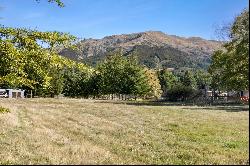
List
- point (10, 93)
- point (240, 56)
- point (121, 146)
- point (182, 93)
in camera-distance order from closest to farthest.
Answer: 1. point (240, 56)
2. point (121, 146)
3. point (10, 93)
4. point (182, 93)

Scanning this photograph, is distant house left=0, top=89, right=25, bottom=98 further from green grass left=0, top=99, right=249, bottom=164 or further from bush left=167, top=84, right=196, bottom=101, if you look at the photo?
green grass left=0, top=99, right=249, bottom=164

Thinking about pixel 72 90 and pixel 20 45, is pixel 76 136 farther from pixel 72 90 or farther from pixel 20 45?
pixel 72 90

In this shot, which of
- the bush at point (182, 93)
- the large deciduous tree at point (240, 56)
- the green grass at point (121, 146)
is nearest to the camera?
the large deciduous tree at point (240, 56)

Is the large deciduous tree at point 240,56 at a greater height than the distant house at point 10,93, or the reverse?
the large deciduous tree at point 240,56

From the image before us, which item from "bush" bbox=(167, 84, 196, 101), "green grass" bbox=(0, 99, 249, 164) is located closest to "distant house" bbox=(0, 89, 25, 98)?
"bush" bbox=(167, 84, 196, 101)

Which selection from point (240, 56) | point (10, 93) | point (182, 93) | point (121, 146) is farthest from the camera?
point (182, 93)

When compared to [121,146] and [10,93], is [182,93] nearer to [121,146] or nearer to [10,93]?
[10,93]

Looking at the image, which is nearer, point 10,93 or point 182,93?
point 10,93

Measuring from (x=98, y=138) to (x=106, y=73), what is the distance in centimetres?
7851

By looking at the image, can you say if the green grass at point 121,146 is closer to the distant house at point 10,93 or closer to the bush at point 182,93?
the distant house at point 10,93

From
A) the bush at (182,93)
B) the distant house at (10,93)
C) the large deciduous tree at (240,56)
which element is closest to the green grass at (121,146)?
the large deciduous tree at (240,56)

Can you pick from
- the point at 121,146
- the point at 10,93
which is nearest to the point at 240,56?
the point at 121,146

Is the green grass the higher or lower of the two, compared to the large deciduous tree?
lower

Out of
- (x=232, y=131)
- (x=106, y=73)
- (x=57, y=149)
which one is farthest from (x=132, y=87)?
(x=57, y=149)
